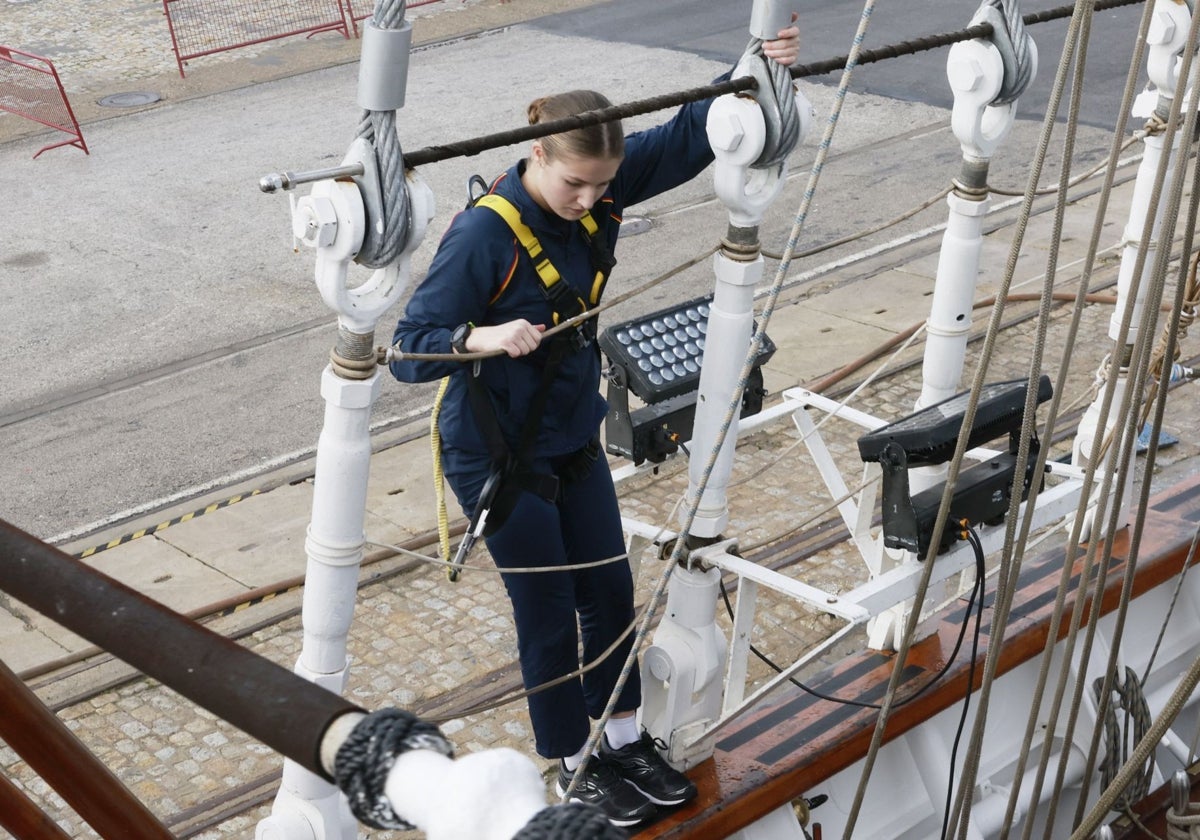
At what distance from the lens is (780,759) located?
3980 millimetres

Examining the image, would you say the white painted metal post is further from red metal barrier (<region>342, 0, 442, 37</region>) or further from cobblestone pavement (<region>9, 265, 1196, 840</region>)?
red metal barrier (<region>342, 0, 442, 37</region>)

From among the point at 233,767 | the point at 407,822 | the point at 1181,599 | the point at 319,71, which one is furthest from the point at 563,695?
the point at 319,71

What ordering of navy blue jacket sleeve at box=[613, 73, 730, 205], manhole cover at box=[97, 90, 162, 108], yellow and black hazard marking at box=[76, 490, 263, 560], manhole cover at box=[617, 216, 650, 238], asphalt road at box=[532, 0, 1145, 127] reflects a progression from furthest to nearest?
manhole cover at box=[97, 90, 162, 108]
asphalt road at box=[532, 0, 1145, 127]
manhole cover at box=[617, 216, 650, 238]
yellow and black hazard marking at box=[76, 490, 263, 560]
navy blue jacket sleeve at box=[613, 73, 730, 205]

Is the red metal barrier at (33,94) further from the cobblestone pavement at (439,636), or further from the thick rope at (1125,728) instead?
the thick rope at (1125,728)

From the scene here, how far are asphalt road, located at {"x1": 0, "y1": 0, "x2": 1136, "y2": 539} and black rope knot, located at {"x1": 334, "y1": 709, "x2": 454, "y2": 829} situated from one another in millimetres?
6439

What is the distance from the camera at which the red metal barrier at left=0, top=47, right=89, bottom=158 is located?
47.3 ft

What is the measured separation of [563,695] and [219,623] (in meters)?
2.64

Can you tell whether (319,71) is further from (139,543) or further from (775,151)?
(775,151)

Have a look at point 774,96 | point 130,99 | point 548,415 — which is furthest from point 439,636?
point 130,99

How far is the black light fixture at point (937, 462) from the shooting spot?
401 centimetres

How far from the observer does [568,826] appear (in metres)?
1.02

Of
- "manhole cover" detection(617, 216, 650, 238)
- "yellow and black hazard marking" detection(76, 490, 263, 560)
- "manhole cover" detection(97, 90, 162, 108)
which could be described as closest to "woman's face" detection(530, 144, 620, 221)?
"yellow and black hazard marking" detection(76, 490, 263, 560)

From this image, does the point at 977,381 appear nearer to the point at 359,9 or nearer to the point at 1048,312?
the point at 1048,312

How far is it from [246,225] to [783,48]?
8.83 meters
